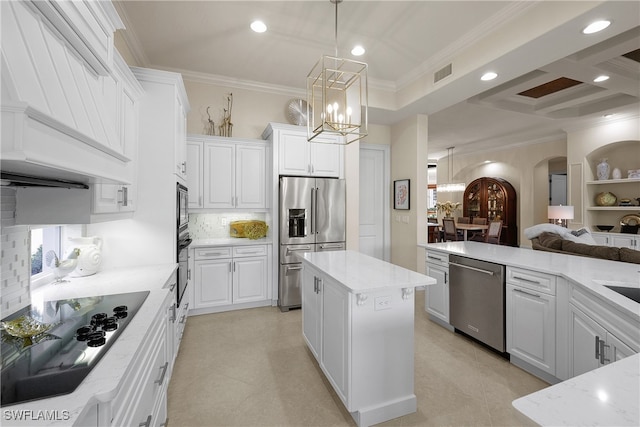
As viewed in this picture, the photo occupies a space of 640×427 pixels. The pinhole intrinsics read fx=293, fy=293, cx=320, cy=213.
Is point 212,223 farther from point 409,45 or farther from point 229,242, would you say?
point 409,45

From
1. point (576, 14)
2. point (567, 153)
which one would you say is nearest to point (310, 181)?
point (576, 14)

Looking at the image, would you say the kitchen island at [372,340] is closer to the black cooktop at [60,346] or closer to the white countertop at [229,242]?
the black cooktop at [60,346]

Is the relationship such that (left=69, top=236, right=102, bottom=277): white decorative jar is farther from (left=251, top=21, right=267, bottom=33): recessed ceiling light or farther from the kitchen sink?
the kitchen sink

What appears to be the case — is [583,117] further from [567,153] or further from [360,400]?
[360,400]

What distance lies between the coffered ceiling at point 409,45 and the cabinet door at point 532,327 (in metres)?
2.19

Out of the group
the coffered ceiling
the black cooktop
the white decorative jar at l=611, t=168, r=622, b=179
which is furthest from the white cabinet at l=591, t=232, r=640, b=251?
the black cooktop

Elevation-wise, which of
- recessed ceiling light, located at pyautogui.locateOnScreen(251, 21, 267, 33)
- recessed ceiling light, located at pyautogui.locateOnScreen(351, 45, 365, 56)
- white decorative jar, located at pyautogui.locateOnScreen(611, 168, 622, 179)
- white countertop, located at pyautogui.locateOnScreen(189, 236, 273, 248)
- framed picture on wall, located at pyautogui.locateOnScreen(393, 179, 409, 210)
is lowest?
white countertop, located at pyautogui.locateOnScreen(189, 236, 273, 248)

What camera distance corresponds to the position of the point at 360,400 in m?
1.83

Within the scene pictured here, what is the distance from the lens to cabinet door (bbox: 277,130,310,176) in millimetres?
3920

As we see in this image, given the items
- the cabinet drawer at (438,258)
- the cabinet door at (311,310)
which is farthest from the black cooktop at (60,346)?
the cabinet drawer at (438,258)

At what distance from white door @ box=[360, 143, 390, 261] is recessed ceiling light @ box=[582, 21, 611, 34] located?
3.00 meters

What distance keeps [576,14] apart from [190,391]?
4092 millimetres

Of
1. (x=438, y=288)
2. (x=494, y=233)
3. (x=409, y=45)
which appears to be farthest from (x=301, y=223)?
(x=494, y=233)

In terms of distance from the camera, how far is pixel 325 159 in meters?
4.14
